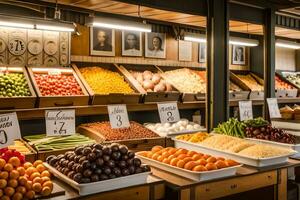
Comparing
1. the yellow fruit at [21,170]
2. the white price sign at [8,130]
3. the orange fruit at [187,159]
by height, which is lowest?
the orange fruit at [187,159]

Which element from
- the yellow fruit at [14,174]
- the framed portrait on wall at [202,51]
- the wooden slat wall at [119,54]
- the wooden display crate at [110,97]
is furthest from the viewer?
the framed portrait on wall at [202,51]

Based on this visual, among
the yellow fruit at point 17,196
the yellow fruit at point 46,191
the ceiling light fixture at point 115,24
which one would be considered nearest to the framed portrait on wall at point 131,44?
the ceiling light fixture at point 115,24

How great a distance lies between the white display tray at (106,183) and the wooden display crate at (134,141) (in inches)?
54.1

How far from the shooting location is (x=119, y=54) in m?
5.55

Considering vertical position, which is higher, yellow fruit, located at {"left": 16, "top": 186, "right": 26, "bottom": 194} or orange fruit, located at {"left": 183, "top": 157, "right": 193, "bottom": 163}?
orange fruit, located at {"left": 183, "top": 157, "right": 193, "bottom": 163}

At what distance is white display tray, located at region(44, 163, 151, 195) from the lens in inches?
99.8

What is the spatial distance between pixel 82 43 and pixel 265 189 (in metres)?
3.20

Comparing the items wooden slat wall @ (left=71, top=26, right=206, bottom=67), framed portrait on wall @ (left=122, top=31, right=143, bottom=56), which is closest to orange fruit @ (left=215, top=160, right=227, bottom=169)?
wooden slat wall @ (left=71, top=26, right=206, bottom=67)

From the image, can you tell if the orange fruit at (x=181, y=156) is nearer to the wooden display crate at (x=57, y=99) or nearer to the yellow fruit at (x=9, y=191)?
the yellow fruit at (x=9, y=191)

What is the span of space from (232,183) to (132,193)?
3.04ft

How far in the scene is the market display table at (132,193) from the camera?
252 cm

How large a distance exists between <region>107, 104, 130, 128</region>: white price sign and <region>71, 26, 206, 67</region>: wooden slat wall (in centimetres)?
140

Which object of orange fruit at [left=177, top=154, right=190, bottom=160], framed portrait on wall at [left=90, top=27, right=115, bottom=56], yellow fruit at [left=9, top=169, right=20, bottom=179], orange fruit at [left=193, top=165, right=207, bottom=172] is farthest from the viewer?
framed portrait on wall at [left=90, top=27, right=115, bottom=56]

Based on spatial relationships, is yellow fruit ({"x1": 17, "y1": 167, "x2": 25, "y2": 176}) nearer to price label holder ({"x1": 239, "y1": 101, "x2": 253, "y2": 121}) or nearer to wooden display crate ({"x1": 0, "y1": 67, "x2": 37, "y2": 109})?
wooden display crate ({"x1": 0, "y1": 67, "x2": 37, "y2": 109})
